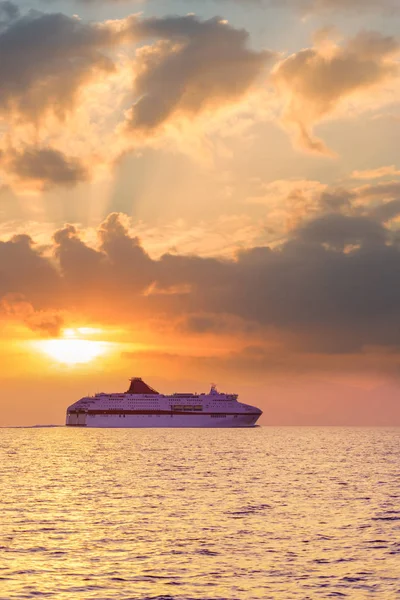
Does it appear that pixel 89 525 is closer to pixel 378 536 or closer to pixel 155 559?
pixel 155 559

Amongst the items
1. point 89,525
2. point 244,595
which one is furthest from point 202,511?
point 244,595

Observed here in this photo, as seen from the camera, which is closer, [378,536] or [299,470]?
[378,536]

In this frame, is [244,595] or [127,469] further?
[127,469]

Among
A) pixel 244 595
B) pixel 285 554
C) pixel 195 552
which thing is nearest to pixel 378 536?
pixel 285 554

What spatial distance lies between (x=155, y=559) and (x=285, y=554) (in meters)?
7.10

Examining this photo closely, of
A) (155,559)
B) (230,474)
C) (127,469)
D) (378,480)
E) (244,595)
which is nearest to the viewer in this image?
(244,595)

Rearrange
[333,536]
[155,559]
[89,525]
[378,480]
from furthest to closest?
1. [378,480]
2. [89,525]
3. [333,536]
4. [155,559]

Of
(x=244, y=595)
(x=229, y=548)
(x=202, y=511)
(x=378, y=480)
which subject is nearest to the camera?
(x=244, y=595)

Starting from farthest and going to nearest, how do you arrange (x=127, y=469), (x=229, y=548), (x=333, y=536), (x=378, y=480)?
(x=127, y=469), (x=378, y=480), (x=333, y=536), (x=229, y=548)

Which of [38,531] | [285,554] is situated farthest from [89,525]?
[285,554]

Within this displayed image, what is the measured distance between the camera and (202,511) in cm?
6066

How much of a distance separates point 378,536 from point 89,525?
1896 centimetres

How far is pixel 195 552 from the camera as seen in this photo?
4259 centimetres

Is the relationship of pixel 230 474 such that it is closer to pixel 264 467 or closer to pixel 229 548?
pixel 264 467
